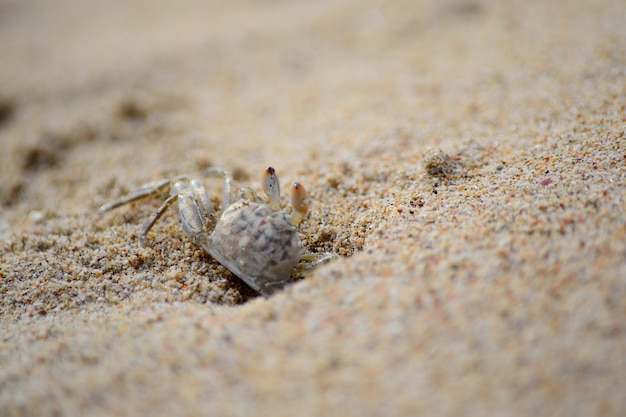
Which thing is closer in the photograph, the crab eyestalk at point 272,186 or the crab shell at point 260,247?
the crab shell at point 260,247

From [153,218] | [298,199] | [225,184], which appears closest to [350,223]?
[298,199]

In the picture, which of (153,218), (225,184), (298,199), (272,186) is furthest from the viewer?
(225,184)

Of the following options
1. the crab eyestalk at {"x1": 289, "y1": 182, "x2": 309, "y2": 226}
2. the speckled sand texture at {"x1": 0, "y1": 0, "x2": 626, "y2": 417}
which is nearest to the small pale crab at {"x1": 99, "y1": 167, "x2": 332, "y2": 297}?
the crab eyestalk at {"x1": 289, "y1": 182, "x2": 309, "y2": 226}

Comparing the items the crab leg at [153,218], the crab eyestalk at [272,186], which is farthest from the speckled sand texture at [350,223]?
the crab eyestalk at [272,186]

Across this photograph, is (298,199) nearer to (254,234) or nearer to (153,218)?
(254,234)

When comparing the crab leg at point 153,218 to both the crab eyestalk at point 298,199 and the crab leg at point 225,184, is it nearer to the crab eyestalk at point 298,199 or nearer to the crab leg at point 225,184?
the crab leg at point 225,184

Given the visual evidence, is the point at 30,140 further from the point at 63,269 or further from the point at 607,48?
the point at 607,48
